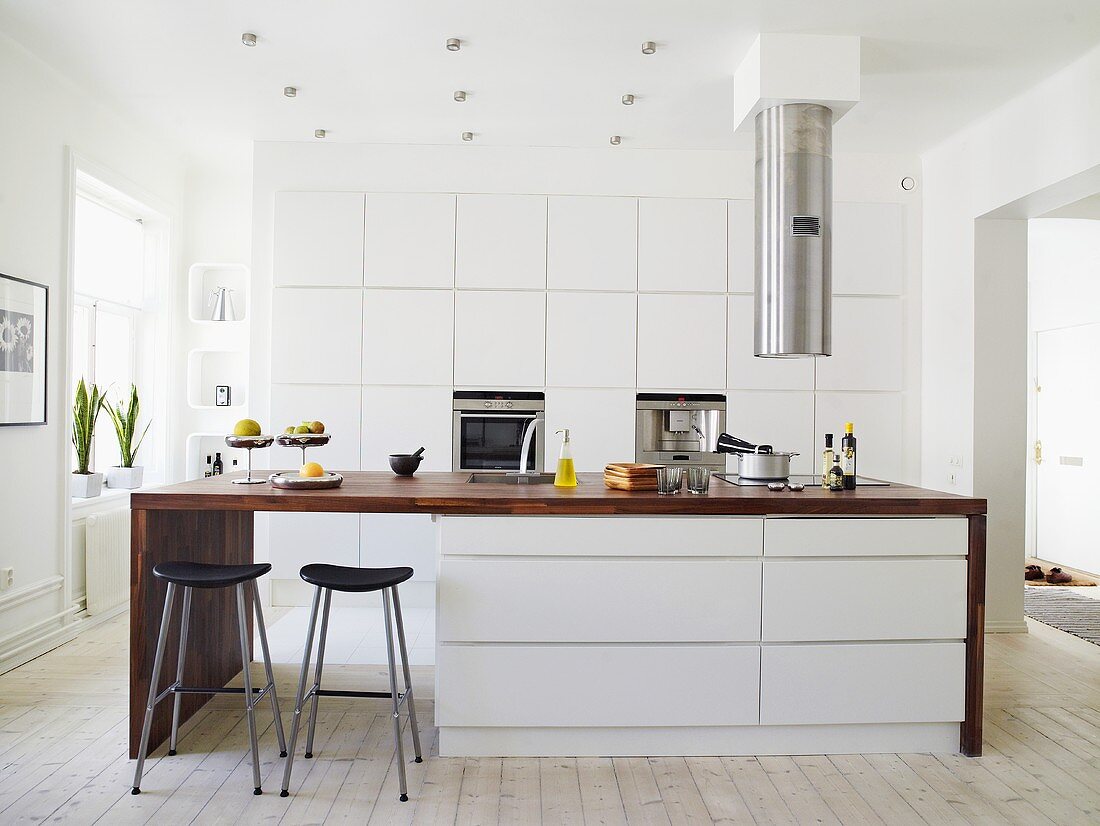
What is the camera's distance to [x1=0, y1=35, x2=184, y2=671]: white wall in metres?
3.72

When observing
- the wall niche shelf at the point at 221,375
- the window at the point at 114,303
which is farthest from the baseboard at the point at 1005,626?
the window at the point at 114,303

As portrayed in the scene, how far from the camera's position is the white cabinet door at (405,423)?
5.00m

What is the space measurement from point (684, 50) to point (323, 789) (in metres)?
3.40

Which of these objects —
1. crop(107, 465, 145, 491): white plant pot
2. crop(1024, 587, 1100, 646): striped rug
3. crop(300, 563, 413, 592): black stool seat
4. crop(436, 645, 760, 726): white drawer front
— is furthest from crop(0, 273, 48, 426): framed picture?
crop(1024, 587, 1100, 646): striped rug

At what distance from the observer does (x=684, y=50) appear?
3691mm

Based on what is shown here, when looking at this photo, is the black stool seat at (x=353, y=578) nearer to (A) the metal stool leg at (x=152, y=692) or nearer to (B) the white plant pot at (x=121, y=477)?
(A) the metal stool leg at (x=152, y=692)

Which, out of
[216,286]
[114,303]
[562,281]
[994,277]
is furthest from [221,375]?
[994,277]

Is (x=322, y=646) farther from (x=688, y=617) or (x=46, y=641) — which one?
(x=46, y=641)

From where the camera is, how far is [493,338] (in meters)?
5.04

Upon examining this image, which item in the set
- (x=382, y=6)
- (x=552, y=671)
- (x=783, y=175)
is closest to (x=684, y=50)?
(x=783, y=175)

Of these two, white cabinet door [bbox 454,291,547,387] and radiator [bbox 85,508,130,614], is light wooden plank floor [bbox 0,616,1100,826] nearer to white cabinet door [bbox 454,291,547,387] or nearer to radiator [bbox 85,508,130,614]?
radiator [bbox 85,508,130,614]

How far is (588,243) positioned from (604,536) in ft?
8.83

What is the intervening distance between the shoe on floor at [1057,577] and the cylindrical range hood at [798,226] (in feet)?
12.6

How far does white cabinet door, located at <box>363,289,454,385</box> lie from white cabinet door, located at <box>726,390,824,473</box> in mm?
1871
